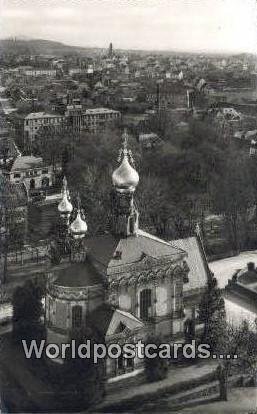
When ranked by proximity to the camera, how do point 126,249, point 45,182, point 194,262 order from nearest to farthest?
1. point 126,249
2. point 194,262
3. point 45,182

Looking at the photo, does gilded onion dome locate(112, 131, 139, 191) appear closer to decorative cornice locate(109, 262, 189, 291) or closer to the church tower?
the church tower

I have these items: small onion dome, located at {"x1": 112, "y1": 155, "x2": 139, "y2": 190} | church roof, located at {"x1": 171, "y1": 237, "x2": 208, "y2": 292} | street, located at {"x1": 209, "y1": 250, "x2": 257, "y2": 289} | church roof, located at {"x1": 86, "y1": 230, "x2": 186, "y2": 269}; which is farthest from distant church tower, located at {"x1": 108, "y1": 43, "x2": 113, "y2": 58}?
street, located at {"x1": 209, "y1": 250, "x2": 257, "y2": 289}

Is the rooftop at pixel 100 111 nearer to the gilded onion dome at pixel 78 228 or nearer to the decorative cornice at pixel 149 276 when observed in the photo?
the gilded onion dome at pixel 78 228

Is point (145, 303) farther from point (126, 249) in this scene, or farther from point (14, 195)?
point (14, 195)

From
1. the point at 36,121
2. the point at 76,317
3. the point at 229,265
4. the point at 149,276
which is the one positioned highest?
the point at 36,121

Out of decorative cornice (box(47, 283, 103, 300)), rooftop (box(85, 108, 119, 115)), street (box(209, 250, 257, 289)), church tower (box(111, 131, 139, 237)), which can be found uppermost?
rooftop (box(85, 108, 119, 115))

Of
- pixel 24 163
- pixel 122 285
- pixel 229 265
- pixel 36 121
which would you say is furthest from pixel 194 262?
pixel 24 163

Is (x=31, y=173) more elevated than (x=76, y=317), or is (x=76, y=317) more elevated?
(x=31, y=173)
